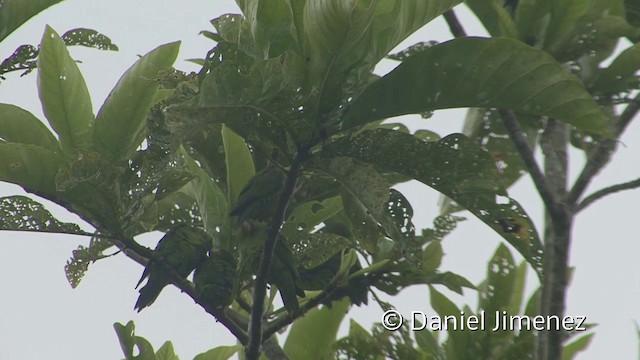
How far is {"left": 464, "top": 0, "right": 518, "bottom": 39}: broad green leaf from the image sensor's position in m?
2.35

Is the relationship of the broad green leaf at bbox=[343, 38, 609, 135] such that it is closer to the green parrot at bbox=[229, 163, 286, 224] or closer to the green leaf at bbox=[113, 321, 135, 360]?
the green parrot at bbox=[229, 163, 286, 224]

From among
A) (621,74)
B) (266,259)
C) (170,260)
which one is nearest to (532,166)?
(621,74)

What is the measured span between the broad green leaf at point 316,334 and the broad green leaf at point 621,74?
1022mm

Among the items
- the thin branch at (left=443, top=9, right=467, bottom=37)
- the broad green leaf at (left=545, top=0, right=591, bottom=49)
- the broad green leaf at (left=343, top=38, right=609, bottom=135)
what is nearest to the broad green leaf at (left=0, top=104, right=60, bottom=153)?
the broad green leaf at (left=343, top=38, right=609, bottom=135)

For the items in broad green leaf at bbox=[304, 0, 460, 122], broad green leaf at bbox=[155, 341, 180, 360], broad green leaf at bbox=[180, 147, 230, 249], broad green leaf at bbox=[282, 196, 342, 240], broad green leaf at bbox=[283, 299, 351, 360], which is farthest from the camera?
broad green leaf at bbox=[155, 341, 180, 360]

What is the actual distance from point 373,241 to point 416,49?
0.60 m

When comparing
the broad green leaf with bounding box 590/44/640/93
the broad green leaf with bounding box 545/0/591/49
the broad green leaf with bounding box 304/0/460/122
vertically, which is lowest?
the broad green leaf with bounding box 304/0/460/122

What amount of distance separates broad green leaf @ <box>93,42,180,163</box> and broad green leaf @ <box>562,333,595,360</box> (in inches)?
55.8

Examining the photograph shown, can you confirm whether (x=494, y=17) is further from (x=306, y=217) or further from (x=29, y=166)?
(x=29, y=166)

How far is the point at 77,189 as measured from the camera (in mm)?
2359

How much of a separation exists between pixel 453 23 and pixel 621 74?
498mm

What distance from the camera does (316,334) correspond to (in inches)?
112

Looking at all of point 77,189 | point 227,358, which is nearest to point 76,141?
point 77,189

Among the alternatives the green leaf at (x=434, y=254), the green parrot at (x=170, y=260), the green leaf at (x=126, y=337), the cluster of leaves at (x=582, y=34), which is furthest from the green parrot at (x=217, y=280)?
the green leaf at (x=434, y=254)
